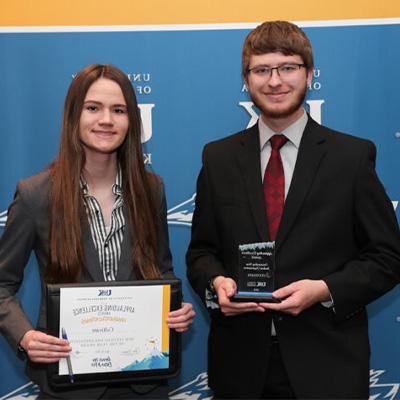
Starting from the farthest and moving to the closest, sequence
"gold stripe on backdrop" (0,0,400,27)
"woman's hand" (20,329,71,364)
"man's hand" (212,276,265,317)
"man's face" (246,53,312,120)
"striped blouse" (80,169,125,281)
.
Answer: "gold stripe on backdrop" (0,0,400,27) < "man's face" (246,53,312,120) < "striped blouse" (80,169,125,281) < "man's hand" (212,276,265,317) < "woman's hand" (20,329,71,364)

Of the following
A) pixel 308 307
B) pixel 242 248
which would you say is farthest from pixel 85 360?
pixel 308 307

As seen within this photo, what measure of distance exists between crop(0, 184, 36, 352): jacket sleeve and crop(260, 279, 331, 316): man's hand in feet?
2.81

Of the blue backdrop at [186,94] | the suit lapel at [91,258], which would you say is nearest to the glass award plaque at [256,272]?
the suit lapel at [91,258]

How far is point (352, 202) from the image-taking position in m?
2.19

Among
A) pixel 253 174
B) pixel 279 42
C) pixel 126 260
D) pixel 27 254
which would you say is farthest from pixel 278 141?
pixel 27 254

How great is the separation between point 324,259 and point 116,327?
2.61 feet

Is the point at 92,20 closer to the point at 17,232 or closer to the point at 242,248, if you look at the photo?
the point at 17,232

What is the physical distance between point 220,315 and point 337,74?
4.67 ft

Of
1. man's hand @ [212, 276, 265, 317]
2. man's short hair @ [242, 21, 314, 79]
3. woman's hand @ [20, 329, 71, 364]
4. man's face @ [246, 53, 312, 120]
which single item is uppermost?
man's short hair @ [242, 21, 314, 79]

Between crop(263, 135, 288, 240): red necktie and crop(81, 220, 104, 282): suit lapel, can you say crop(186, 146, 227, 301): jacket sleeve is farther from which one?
crop(81, 220, 104, 282): suit lapel

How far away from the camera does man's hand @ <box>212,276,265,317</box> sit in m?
2.04

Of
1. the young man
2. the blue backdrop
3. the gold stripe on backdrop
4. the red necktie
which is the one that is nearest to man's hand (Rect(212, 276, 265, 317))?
the young man

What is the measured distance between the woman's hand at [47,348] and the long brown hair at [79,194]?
224 millimetres

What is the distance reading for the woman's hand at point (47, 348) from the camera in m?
1.94
